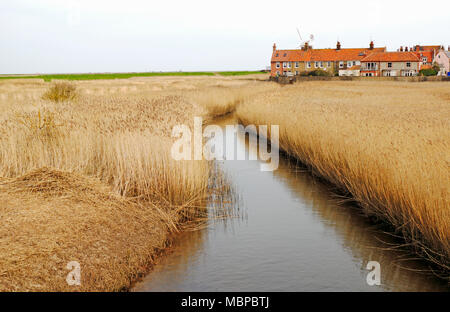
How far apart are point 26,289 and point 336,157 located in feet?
23.4

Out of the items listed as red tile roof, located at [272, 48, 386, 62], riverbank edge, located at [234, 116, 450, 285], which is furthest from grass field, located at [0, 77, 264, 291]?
red tile roof, located at [272, 48, 386, 62]

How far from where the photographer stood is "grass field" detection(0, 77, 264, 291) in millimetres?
5457

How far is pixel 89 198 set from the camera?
730 centimetres

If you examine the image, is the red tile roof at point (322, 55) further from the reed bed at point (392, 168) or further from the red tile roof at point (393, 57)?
the reed bed at point (392, 168)

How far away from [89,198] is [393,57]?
66.7 m

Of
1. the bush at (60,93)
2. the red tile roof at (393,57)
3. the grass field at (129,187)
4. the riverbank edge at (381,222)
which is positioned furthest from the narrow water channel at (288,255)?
the red tile roof at (393,57)

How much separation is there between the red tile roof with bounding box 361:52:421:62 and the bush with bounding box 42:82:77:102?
54.1m

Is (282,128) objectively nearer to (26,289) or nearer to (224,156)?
(224,156)

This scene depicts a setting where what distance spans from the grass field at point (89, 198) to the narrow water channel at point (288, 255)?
1.74ft

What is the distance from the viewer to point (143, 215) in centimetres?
745

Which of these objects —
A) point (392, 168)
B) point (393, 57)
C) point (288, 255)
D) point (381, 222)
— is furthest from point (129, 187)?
point (393, 57)

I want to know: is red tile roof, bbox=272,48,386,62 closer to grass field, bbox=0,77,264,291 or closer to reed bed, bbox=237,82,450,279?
reed bed, bbox=237,82,450,279

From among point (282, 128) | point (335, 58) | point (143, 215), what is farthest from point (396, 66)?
point (143, 215)

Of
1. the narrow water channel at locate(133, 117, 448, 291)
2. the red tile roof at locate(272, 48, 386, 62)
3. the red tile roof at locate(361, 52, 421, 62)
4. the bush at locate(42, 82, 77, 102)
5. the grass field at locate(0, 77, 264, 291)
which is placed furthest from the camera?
the red tile roof at locate(272, 48, 386, 62)
